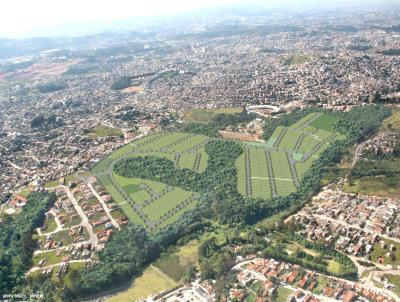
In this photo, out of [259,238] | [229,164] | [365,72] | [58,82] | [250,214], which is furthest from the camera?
[58,82]

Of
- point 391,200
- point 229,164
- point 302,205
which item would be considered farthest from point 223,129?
point 391,200

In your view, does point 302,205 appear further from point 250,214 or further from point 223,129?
point 223,129

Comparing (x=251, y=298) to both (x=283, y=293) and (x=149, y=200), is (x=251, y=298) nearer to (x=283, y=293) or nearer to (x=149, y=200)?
(x=283, y=293)

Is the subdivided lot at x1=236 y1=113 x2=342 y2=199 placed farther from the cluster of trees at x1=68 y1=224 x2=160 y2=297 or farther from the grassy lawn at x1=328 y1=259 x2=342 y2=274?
the cluster of trees at x1=68 y1=224 x2=160 y2=297

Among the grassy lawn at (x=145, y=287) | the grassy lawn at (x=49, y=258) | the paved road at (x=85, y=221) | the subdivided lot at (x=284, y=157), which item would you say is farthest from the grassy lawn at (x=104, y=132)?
the grassy lawn at (x=145, y=287)

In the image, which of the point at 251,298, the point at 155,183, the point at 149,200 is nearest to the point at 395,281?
the point at 251,298

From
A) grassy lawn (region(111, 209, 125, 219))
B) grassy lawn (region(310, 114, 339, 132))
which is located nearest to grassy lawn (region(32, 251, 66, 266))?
grassy lawn (region(111, 209, 125, 219))
